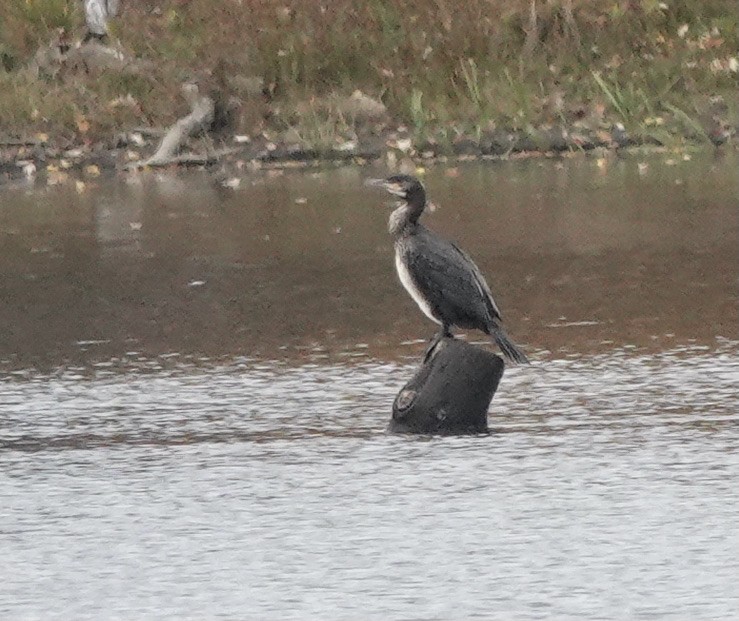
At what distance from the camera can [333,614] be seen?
5.81 m

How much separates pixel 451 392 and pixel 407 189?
1.25 meters

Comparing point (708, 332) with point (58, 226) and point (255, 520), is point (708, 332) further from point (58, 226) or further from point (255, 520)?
point (58, 226)

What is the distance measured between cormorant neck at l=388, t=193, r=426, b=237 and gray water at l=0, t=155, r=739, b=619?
0.64m

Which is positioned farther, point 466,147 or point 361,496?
point 466,147

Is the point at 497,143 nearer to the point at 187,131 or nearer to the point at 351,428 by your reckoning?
the point at 187,131

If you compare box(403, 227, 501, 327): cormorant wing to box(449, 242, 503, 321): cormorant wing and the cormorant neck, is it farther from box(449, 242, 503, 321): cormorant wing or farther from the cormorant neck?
the cormorant neck

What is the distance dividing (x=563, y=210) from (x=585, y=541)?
9044 millimetres

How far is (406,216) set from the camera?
29.8 feet

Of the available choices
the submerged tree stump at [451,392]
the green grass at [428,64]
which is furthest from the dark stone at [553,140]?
the submerged tree stump at [451,392]

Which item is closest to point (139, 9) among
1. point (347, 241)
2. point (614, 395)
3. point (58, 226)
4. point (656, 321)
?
point (58, 226)

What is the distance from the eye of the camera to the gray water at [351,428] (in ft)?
20.2

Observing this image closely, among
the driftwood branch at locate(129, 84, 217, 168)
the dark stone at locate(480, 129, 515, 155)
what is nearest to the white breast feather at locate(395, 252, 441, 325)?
the dark stone at locate(480, 129, 515, 155)

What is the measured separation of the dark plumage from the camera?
8.76 meters

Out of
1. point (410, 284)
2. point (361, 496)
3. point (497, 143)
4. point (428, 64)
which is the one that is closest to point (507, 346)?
point (410, 284)
